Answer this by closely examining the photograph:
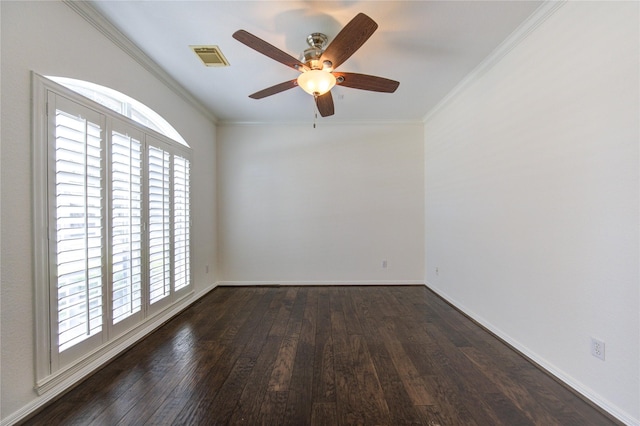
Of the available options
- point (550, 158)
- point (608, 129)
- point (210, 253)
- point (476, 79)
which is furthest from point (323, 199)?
point (608, 129)

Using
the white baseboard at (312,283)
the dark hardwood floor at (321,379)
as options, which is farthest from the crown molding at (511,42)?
the white baseboard at (312,283)

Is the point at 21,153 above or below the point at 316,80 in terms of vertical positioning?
below

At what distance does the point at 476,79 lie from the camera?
261 cm

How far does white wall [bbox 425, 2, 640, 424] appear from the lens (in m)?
1.39

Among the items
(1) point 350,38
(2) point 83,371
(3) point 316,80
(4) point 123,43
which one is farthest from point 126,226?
(1) point 350,38

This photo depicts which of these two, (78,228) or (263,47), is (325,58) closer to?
(263,47)

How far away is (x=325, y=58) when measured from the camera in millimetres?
1802

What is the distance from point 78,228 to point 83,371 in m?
1.04

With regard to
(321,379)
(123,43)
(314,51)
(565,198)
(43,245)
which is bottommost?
(321,379)

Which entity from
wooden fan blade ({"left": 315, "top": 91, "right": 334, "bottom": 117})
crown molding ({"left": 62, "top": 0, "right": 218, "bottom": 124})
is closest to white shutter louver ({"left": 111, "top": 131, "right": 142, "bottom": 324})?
crown molding ({"left": 62, "top": 0, "right": 218, "bottom": 124})

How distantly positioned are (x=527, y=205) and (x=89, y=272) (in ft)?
11.3

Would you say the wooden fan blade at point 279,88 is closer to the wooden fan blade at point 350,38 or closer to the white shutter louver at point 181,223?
the wooden fan blade at point 350,38

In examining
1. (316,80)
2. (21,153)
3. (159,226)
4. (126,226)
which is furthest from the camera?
(159,226)

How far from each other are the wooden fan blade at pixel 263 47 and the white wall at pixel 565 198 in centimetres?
187
